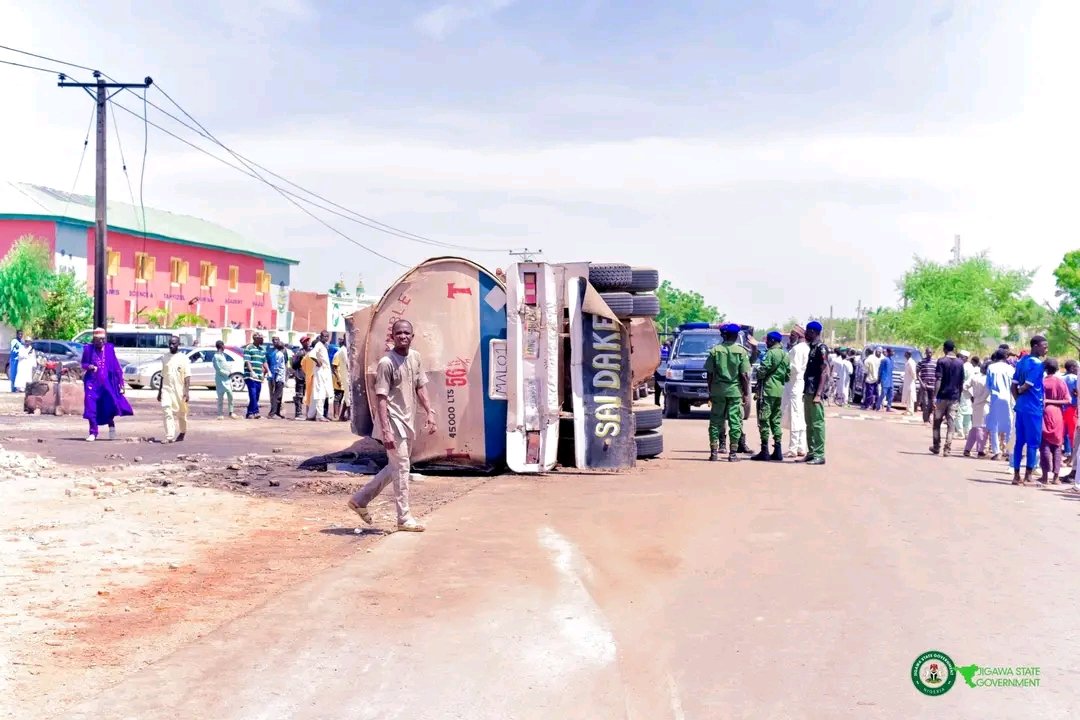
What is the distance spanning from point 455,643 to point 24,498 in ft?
24.3

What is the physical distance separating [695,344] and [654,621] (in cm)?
2141

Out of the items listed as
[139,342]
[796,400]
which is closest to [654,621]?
[796,400]

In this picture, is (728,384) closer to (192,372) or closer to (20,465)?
(20,465)

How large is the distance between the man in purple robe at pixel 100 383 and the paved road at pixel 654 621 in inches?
366

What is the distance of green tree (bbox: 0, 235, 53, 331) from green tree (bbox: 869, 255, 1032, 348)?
47.5 meters

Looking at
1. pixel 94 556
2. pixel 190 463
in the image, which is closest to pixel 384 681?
pixel 94 556

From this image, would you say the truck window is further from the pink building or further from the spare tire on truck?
the spare tire on truck

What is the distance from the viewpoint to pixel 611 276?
15.4m

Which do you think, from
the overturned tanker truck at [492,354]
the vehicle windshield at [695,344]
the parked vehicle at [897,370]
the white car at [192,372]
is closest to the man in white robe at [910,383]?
the parked vehicle at [897,370]

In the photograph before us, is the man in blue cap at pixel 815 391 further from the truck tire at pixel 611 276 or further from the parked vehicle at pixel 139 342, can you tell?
the parked vehicle at pixel 139 342

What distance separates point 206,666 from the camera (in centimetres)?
601

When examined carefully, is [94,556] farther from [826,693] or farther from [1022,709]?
[1022,709]

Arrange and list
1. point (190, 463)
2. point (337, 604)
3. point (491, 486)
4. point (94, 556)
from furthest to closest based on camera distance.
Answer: point (190, 463), point (491, 486), point (94, 556), point (337, 604)

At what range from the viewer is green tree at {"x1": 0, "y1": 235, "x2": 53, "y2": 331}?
47.7 m
